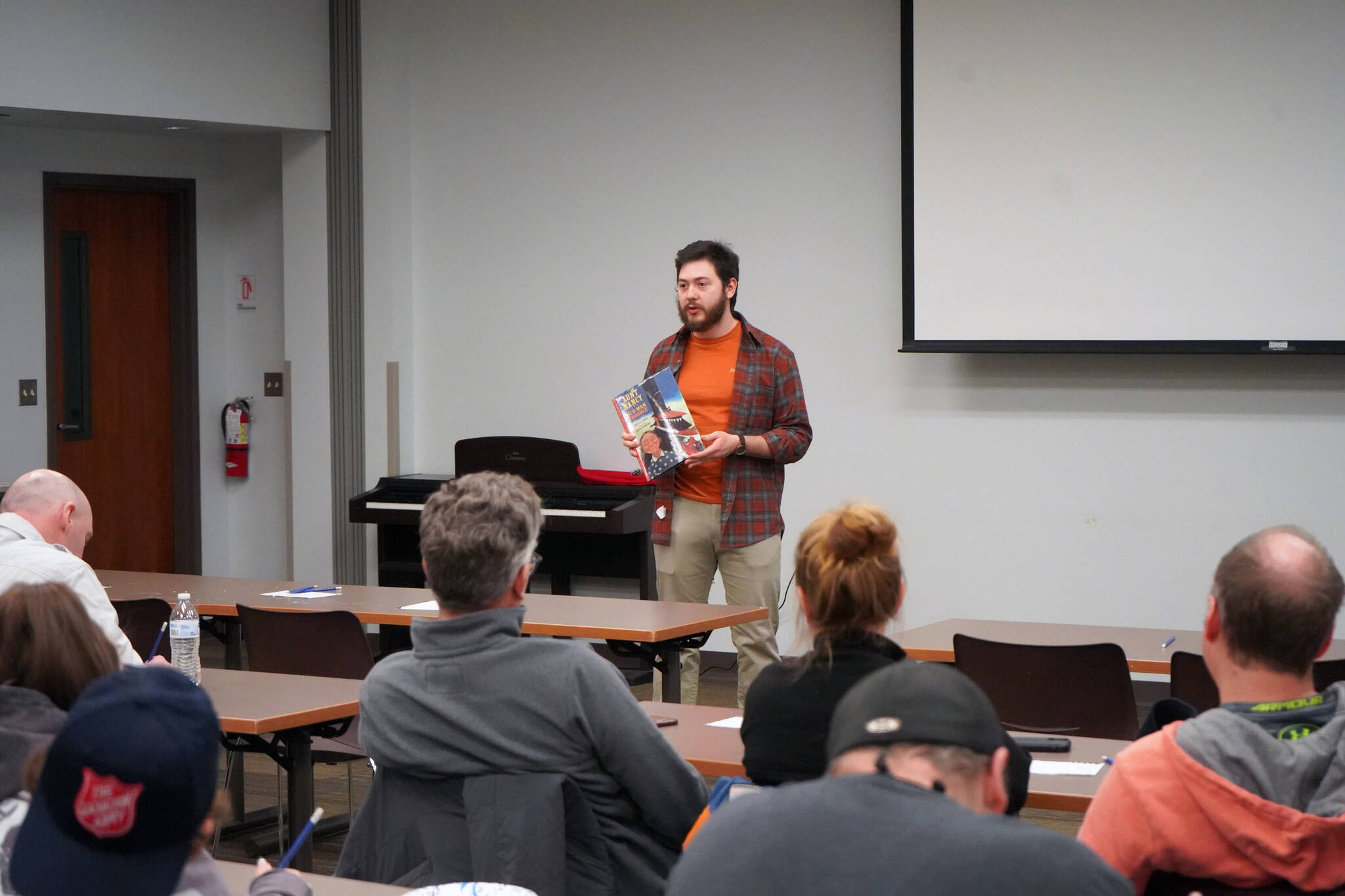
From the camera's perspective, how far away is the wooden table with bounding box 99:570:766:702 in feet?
13.7

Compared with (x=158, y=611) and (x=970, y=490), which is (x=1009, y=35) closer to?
(x=970, y=490)

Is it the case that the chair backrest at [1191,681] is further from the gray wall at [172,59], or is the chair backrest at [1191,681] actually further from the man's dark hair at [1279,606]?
the gray wall at [172,59]

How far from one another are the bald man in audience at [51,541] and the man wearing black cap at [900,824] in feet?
6.75

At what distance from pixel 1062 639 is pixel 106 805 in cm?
316

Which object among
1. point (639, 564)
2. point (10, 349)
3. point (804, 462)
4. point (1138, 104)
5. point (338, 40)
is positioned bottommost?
point (639, 564)

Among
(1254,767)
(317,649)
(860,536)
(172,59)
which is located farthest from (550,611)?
(172,59)

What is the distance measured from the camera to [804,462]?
273 inches

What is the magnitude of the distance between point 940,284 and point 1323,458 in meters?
1.71

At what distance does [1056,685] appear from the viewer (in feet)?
11.8

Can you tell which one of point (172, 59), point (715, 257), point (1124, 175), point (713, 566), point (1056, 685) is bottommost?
point (1056, 685)

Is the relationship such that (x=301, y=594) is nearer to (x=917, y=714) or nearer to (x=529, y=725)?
(x=529, y=725)

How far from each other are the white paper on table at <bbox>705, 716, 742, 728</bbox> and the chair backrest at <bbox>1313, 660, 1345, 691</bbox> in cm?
133

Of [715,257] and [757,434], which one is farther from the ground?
[715,257]

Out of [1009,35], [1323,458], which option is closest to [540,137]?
[1009,35]
